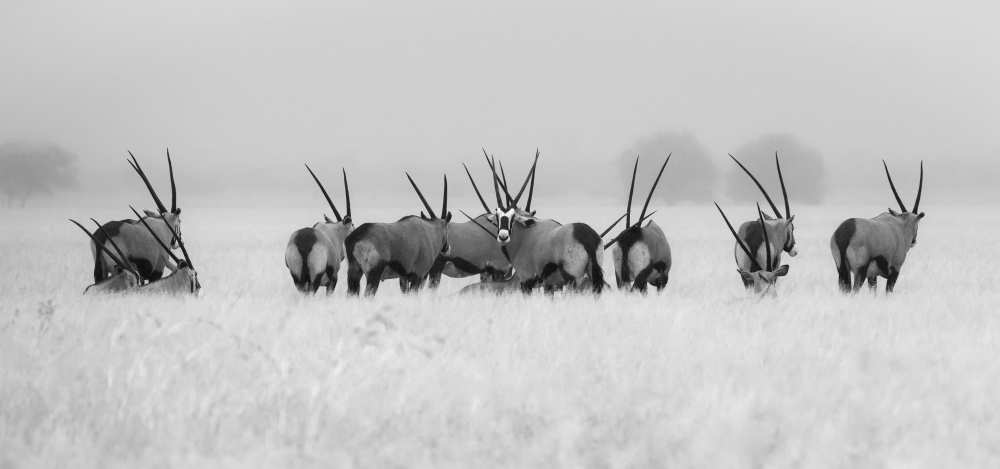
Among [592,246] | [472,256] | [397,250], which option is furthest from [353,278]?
[592,246]

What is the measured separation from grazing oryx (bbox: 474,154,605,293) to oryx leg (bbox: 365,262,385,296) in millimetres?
1537

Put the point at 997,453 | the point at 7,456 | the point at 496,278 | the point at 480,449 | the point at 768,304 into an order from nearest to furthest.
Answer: the point at 7,456, the point at 480,449, the point at 997,453, the point at 768,304, the point at 496,278

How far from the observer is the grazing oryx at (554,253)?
41.7 feet

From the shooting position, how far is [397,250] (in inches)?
511

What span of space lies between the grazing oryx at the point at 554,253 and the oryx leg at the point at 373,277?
5.04ft

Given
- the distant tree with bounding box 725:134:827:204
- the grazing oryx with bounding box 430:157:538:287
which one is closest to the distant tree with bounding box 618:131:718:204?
the distant tree with bounding box 725:134:827:204

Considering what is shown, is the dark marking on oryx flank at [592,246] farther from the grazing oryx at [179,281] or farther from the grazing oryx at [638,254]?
the grazing oryx at [179,281]

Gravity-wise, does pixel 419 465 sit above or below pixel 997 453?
above

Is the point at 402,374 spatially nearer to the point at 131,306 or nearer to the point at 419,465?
the point at 419,465

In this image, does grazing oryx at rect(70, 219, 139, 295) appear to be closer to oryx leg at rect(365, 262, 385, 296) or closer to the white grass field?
the white grass field

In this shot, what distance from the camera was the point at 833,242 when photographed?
44.8 feet

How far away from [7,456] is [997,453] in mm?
4890

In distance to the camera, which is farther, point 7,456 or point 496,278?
point 496,278

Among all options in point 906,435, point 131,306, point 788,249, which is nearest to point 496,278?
point 788,249
